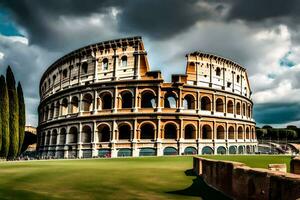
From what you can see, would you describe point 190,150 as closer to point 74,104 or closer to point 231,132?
point 231,132

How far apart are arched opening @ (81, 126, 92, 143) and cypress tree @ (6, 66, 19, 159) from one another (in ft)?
27.0

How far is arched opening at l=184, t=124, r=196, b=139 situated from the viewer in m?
40.3

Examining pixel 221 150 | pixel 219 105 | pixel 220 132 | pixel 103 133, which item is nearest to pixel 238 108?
pixel 219 105

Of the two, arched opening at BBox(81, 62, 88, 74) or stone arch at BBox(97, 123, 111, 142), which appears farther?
arched opening at BBox(81, 62, 88, 74)

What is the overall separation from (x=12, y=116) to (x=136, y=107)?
1392cm

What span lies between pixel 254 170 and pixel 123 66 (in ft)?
114

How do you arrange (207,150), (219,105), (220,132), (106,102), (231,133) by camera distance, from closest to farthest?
1. (207,150)
2. (106,102)
3. (220,132)
4. (219,105)
5. (231,133)

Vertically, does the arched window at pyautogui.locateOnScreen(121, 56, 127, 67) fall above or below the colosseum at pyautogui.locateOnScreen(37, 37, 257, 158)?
above

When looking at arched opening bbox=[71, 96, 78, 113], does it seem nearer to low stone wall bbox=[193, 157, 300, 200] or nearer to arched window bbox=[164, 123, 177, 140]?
arched window bbox=[164, 123, 177, 140]

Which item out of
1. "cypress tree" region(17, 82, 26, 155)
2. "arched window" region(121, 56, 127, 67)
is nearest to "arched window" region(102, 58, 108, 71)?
"arched window" region(121, 56, 127, 67)

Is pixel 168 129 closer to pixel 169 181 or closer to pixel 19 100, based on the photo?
pixel 19 100

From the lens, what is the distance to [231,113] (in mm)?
45938

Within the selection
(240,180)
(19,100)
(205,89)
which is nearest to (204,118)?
(205,89)

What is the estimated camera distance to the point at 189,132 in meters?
42.1
